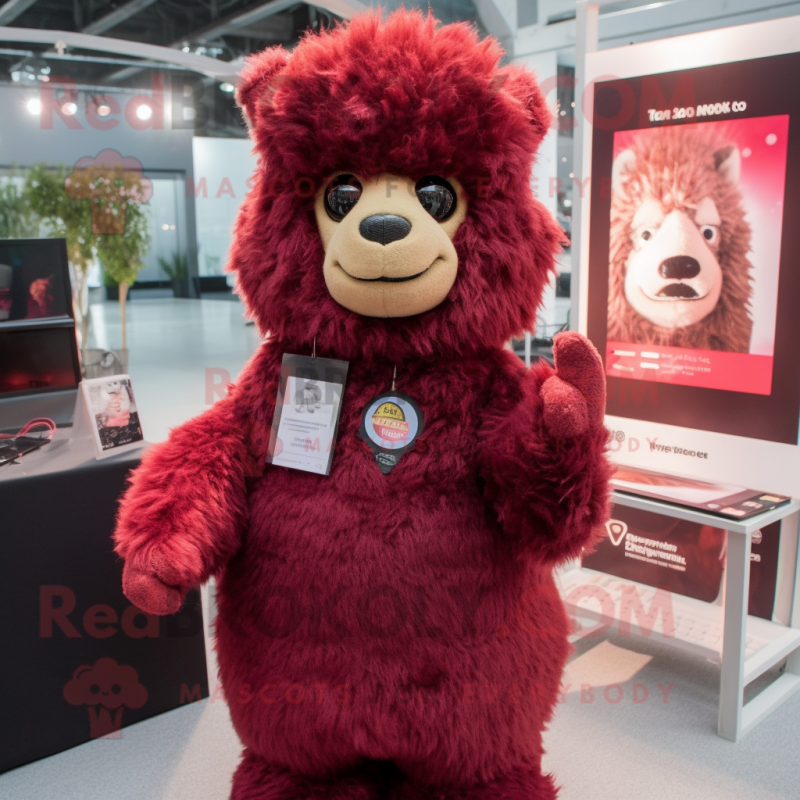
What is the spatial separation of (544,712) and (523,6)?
178 inches

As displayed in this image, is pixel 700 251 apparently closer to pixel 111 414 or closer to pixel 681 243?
pixel 681 243

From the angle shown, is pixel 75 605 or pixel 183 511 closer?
pixel 183 511

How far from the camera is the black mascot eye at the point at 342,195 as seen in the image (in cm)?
114

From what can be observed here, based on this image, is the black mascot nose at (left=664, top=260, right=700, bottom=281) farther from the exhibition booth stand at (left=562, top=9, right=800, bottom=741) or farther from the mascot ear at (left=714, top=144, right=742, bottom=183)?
the mascot ear at (left=714, top=144, right=742, bottom=183)

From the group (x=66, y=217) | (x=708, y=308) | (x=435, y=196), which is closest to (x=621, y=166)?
(x=708, y=308)

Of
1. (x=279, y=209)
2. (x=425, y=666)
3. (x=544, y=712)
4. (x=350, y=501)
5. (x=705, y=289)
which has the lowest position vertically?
(x=544, y=712)

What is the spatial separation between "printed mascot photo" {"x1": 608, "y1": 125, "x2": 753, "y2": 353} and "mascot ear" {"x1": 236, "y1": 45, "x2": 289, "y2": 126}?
3.19 feet

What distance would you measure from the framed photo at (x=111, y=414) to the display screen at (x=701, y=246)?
1.16m

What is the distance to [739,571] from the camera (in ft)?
5.64

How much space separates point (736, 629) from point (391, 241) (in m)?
1.24

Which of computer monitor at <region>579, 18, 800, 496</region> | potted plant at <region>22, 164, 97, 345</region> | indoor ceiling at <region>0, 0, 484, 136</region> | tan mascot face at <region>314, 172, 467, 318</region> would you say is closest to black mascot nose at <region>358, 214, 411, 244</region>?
tan mascot face at <region>314, 172, 467, 318</region>

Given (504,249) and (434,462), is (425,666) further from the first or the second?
(504,249)

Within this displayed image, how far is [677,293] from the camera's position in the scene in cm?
183

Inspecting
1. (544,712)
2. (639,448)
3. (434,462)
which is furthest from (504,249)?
(639,448)
